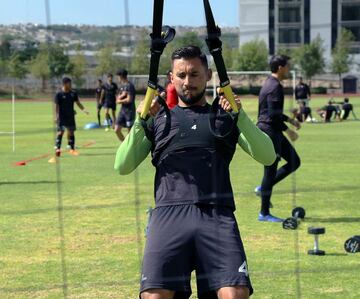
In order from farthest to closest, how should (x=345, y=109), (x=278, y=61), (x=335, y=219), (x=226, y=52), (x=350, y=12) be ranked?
(x=345, y=109), (x=350, y=12), (x=335, y=219), (x=278, y=61), (x=226, y=52)

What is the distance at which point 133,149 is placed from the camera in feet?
13.8

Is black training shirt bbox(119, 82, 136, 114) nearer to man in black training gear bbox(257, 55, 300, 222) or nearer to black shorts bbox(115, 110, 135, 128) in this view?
black shorts bbox(115, 110, 135, 128)

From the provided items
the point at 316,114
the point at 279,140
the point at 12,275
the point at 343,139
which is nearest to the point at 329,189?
the point at 279,140

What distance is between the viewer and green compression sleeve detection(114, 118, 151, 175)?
417 centimetres

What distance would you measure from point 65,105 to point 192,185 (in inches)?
523

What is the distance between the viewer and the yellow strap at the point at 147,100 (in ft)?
13.3

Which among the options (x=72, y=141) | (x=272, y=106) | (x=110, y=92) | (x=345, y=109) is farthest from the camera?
(x=345, y=109)

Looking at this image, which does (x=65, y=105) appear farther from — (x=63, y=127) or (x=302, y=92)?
(x=302, y=92)

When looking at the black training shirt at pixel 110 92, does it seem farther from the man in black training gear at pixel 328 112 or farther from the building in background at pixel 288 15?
the building in background at pixel 288 15

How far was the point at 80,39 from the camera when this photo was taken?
5590mm

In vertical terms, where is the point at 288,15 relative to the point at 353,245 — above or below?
above

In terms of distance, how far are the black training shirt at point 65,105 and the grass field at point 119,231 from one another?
1804 mm

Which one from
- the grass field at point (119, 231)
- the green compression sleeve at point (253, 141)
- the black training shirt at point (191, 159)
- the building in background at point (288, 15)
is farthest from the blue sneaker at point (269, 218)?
the black training shirt at point (191, 159)

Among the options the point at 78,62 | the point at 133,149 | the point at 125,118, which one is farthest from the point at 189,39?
the point at 125,118
